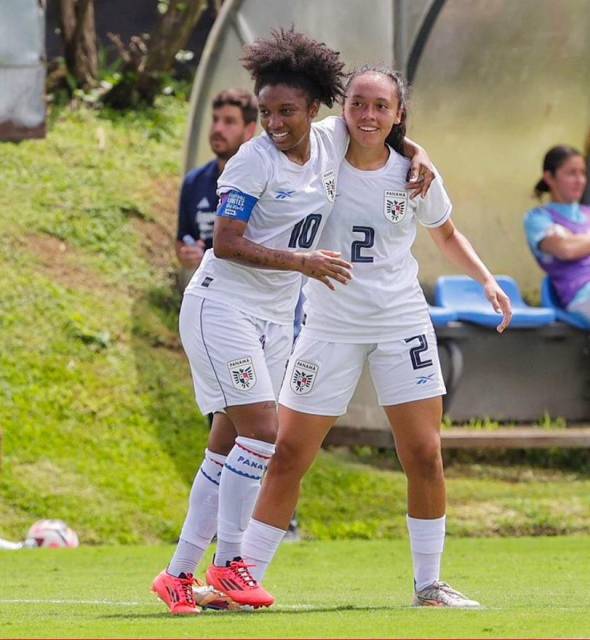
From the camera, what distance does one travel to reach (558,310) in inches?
484

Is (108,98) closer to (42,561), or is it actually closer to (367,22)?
(367,22)

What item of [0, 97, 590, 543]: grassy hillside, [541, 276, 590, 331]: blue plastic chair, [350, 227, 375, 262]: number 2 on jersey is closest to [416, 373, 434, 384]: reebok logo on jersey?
[350, 227, 375, 262]: number 2 on jersey

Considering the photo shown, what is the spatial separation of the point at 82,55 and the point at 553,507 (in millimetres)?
6867

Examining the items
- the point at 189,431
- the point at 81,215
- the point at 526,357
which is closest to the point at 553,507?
the point at 526,357

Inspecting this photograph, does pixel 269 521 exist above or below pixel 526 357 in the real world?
above

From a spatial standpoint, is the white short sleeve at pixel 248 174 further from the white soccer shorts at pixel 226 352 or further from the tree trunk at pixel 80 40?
the tree trunk at pixel 80 40

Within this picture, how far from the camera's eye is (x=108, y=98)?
1570 centimetres

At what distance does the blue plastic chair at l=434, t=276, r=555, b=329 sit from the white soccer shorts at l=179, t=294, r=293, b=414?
19.4ft

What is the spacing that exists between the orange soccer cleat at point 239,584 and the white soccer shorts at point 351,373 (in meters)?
0.64

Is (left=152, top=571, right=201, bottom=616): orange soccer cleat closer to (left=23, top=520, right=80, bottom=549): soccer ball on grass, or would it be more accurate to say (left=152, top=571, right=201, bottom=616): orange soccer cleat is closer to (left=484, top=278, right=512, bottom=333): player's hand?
(left=484, top=278, right=512, bottom=333): player's hand

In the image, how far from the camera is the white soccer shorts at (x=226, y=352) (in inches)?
240

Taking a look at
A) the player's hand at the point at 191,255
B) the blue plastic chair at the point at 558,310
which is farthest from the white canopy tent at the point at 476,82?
the player's hand at the point at 191,255

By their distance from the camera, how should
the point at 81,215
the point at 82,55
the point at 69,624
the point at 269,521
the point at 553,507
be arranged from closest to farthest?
the point at 69,624 < the point at 269,521 < the point at 553,507 < the point at 81,215 < the point at 82,55

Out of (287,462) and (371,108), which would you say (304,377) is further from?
(371,108)
